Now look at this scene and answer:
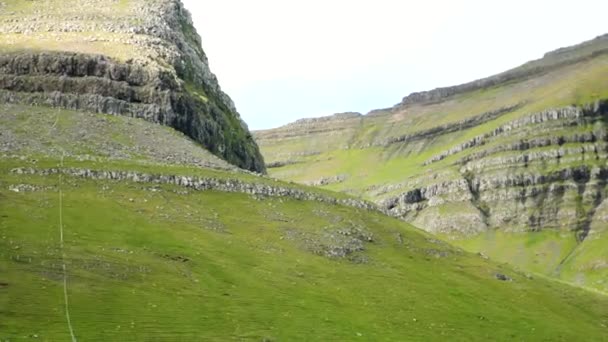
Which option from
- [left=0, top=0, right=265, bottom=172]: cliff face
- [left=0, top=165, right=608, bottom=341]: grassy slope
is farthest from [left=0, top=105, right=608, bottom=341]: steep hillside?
[left=0, top=0, right=265, bottom=172]: cliff face

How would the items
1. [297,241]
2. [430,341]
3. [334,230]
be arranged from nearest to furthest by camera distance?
[430,341] → [297,241] → [334,230]

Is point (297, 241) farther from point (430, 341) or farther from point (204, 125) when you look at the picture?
point (204, 125)

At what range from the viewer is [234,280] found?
8575 cm

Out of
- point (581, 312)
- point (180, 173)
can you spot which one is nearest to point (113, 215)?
point (180, 173)

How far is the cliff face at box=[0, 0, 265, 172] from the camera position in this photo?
508ft

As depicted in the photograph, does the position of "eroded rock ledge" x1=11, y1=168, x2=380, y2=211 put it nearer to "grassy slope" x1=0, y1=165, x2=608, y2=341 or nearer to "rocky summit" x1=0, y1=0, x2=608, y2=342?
"rocky summit" x1=0, y1=0, x2=608, y2=342

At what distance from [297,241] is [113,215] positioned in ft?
90.6

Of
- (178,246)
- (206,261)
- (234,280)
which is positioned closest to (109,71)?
(178,246)

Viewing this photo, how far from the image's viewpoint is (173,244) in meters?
91.4

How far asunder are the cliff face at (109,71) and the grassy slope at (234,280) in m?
49.3

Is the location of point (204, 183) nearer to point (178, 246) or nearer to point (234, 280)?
point (178, 246)

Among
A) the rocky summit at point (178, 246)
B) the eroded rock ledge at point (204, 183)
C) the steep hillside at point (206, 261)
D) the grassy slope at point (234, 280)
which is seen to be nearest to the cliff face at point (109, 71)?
the rocky summit at point (178, 246)

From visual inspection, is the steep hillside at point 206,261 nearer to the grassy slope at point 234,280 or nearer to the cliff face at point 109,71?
the grassy slope at point 234,280

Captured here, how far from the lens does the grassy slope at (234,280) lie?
67750mm
